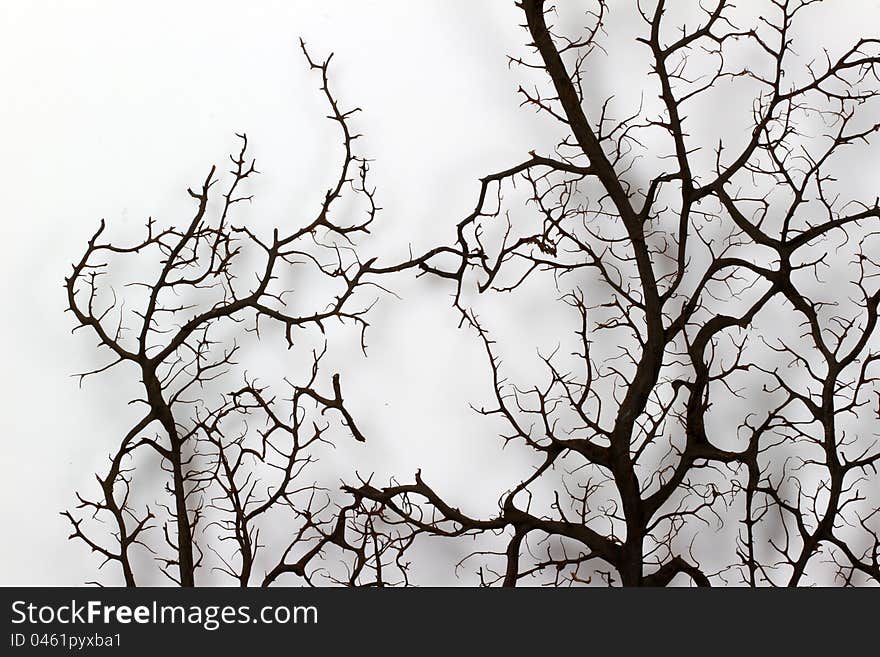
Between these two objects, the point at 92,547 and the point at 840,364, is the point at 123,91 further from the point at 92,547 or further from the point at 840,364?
the point at 840,364

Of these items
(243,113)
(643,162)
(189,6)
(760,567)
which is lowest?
(760,567)

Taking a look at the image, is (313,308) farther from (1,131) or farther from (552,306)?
(1,131)

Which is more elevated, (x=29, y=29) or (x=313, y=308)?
(x=29, y=29)

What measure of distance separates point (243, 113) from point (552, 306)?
0.49m

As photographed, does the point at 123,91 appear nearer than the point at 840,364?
No

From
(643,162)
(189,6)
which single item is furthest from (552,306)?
(189,6)

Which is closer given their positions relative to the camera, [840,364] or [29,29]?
[840,364]

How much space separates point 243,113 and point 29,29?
12.7 inches

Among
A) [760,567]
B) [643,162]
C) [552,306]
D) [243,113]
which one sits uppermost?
[243,113]

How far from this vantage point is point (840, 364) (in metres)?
1.08

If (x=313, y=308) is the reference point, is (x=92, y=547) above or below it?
below

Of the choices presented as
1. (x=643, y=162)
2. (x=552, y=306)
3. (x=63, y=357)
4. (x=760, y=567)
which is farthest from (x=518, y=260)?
(x=63, y=357)

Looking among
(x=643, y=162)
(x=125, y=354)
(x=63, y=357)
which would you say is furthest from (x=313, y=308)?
(x=643, y=162)

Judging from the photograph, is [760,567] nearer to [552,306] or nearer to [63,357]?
[552,306]
